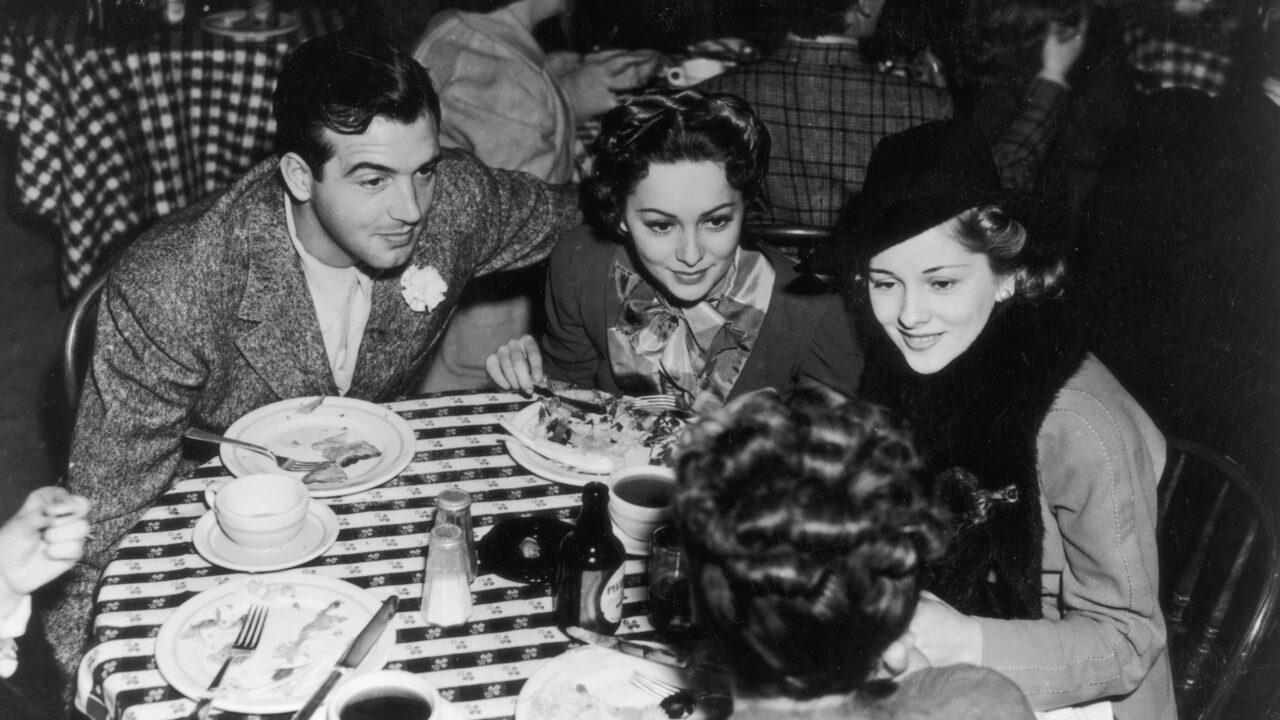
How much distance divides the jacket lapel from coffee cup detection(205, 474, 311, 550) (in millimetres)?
748

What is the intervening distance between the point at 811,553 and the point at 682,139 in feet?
5.54

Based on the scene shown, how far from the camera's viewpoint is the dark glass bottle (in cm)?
187

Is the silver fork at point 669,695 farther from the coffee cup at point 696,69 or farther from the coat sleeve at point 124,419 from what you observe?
the coffee cup at point 696,69

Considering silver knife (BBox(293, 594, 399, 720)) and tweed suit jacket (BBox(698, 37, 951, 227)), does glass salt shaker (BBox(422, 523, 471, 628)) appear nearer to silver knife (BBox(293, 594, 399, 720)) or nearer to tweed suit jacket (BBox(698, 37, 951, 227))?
silver knife (BBox(293, 594, 399, 720))

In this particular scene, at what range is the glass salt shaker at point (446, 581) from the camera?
6.19ft

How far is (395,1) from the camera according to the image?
5703mm

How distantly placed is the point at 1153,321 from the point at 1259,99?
88cm

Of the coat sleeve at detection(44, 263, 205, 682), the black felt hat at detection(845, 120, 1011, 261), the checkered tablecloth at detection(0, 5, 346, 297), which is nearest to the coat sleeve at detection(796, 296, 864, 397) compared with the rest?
the black felt hat at detection(845, 120, 1011, 261)

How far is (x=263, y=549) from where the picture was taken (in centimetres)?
204

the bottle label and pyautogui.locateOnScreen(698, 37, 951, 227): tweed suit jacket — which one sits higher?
pyautogui.locateOnScreen(698, 37, 951, 227): tweed suit jacket

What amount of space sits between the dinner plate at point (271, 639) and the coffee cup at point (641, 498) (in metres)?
0.54

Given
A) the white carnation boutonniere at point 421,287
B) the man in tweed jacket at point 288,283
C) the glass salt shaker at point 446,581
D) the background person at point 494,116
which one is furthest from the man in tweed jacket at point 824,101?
the glass salt shaker at point 446,581

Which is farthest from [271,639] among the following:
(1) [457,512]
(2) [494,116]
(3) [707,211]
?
(2) [494,116]

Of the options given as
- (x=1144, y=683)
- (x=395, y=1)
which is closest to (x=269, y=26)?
(x=395, y=1)
